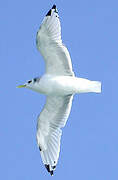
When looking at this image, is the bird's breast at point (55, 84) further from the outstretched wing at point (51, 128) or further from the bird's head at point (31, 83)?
the outstretched wing at point (51, 128)

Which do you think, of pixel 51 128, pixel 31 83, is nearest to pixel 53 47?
pixel 31 83

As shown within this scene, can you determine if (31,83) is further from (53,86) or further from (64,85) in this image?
(64,85)

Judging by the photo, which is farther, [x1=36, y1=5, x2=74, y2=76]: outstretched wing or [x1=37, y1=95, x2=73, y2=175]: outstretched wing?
[x1=37, y1=95, x2=73, y2=175]: outstretched wing

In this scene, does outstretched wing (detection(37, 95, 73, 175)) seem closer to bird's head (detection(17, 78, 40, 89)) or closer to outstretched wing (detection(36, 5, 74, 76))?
bird's head (detection(17, 78, 40, 89))

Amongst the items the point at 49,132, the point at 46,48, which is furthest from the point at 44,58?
the point at 49,132

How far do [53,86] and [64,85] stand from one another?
0.24 m

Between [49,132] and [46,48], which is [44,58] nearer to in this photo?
[46,48]

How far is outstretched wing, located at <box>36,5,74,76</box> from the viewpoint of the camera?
13688 mm

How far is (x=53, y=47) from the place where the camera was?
13883 millimetres

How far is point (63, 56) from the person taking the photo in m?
14.0

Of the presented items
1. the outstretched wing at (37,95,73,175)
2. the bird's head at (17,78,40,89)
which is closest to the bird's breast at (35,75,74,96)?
the bird's head at (17,78,40,89)

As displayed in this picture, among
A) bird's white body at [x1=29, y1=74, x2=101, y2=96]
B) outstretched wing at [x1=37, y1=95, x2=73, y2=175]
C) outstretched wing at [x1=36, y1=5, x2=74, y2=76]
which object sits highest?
outstretched wing at [x1=36, y1=5, x2=74, y2=76]

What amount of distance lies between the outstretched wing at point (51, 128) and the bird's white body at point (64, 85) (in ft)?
2.11

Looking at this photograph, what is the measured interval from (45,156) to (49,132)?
55cm
